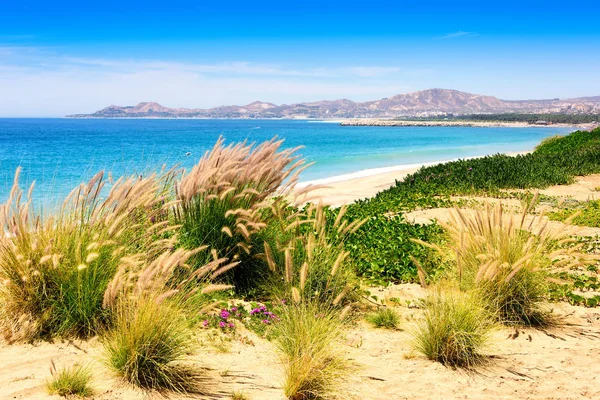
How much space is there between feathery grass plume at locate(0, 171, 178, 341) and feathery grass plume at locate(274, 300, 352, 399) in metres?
1.76

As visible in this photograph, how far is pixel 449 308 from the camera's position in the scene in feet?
Answer: 15.4

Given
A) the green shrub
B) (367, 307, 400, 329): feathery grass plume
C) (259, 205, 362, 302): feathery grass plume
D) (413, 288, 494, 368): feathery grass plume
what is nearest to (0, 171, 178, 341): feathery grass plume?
(259, 205, 362, 302): feathery grass plume

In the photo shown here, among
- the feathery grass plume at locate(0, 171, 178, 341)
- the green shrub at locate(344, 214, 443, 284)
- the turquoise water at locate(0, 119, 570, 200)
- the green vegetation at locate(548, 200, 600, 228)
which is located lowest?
the turquoise water at locate(0, 119, 570, 200)

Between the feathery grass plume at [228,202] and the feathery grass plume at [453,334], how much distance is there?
7.19 ft

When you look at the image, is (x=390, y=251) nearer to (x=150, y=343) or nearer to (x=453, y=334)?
(x=453, y=334)

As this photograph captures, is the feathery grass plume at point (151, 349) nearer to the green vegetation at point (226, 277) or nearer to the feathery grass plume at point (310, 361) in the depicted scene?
the green vegetation at point (226, 277)

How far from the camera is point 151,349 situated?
13.0 ft

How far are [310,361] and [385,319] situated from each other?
1.82 meters

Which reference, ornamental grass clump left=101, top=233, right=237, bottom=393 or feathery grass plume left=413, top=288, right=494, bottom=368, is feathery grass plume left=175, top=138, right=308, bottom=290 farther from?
feathery grass plume left=413, top=288, right=494, bottom=368

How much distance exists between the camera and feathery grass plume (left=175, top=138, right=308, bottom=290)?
5.97 metres

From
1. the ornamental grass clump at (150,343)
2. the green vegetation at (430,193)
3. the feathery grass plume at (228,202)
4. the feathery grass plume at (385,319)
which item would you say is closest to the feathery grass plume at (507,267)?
the feathery grass plume at (385,319)

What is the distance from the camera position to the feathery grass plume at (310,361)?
13.0ft

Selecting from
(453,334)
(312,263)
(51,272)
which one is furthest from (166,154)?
(453,334)

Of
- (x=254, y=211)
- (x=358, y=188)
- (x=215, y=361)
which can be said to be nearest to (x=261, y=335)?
(x=215, y=361)
